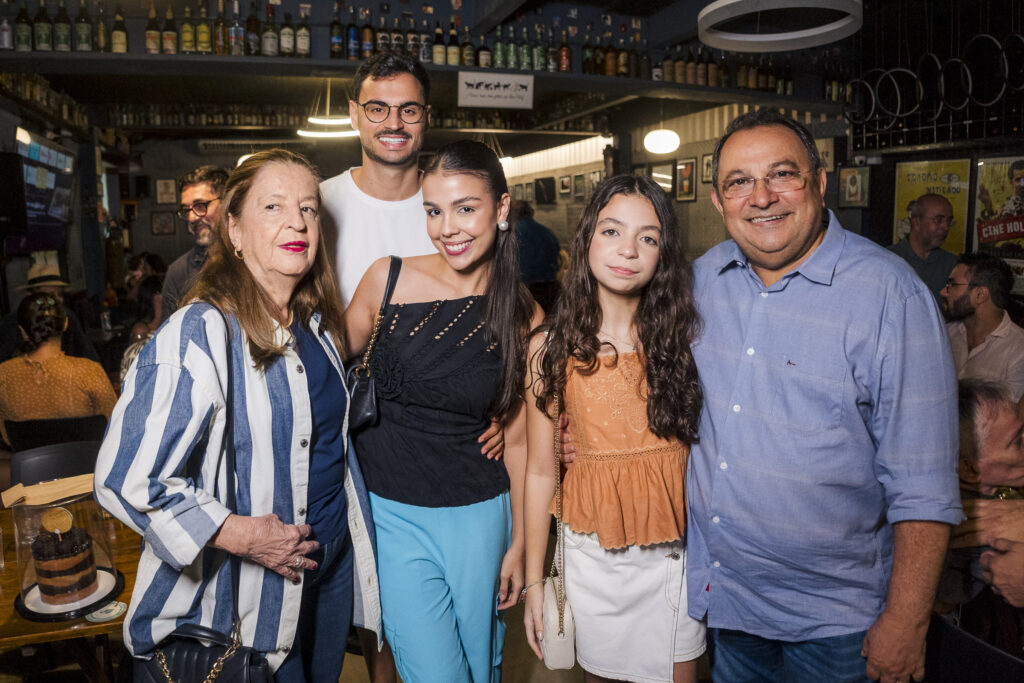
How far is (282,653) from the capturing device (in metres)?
1.58

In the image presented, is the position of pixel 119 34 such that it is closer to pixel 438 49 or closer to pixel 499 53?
pixel 438 49

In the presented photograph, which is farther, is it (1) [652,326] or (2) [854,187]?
(2) [854,187]

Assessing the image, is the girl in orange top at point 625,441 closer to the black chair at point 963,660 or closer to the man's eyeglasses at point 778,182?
the man's eyeglasses at point 778,182

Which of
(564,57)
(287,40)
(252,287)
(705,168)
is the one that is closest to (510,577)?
(252,287)

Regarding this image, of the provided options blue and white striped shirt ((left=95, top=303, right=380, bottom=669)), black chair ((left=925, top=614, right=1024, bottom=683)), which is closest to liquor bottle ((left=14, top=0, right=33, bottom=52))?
blue and white striped shirt ((left=95, top=303, right=380, bottom=669))

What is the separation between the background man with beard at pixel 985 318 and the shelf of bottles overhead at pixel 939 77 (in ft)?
5.75

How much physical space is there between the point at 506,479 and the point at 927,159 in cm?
561

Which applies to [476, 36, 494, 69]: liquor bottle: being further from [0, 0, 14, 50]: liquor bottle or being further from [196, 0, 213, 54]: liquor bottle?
[0, 0, 14, 50]: liquor bottle

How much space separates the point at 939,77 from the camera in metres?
5.38

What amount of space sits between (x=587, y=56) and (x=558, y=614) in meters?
5.44

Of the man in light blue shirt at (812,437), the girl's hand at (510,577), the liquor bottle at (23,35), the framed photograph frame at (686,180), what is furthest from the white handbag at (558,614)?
the framed photograph frame at (686,180)

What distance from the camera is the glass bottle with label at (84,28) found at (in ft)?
15.7

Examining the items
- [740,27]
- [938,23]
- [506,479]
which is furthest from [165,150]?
[506,479]

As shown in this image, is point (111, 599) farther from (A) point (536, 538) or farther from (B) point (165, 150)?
(B) point (165, 150)
